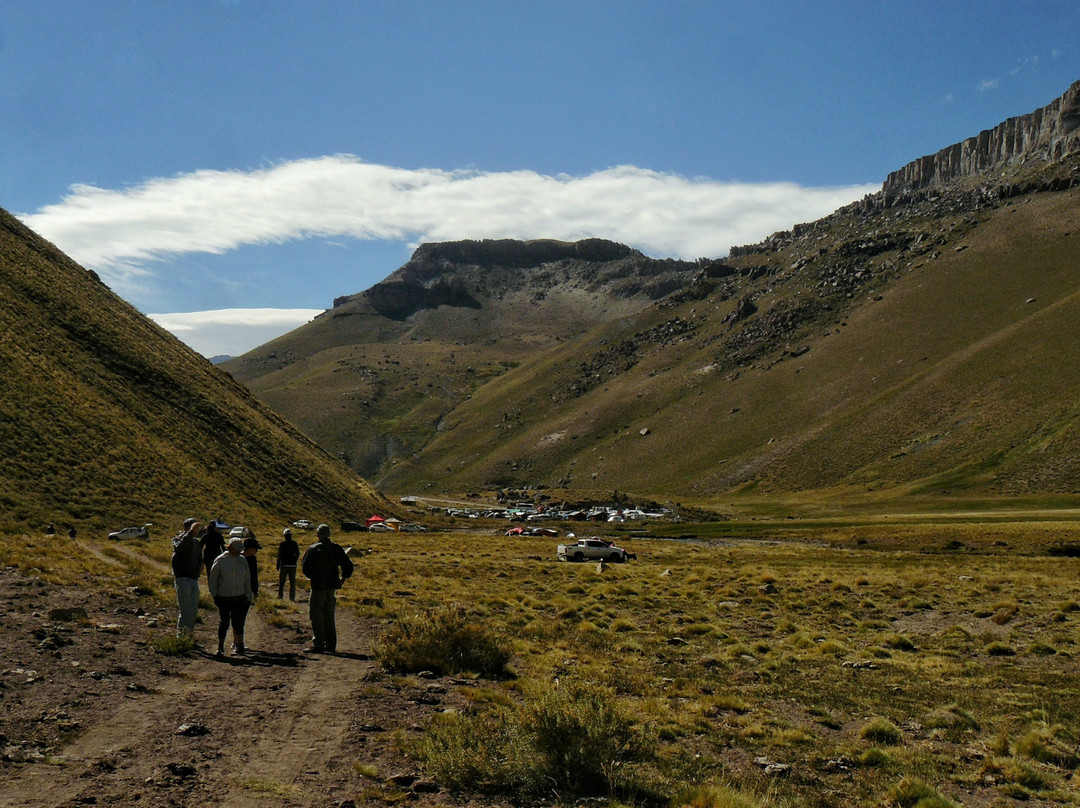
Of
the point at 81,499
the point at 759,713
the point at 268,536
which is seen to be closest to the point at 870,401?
the point at 268,536

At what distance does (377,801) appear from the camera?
24.4 ft

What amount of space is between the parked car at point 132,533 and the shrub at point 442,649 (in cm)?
2869

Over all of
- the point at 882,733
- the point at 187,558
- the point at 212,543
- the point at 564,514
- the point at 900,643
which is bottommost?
the point at 564,514

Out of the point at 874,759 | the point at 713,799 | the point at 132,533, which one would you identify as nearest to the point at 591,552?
the point at 132,533

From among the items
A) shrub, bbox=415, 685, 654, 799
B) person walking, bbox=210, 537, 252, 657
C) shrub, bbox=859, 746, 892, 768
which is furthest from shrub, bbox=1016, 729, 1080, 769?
person walking, bbox=210, 537, 252, 657

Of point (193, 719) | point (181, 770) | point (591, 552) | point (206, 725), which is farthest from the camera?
point (591, 552)

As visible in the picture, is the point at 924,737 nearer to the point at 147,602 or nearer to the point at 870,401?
the point at 147,602

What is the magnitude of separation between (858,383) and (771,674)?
124321mm

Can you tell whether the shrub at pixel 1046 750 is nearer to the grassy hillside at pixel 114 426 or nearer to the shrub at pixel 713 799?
the shrub at pixel 713 799

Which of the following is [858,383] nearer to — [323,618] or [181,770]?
[323,618]

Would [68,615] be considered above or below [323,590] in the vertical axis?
below

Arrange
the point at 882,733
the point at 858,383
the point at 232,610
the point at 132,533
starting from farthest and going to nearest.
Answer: the point at 858,383
the point at 132,533
the point at 232,610
the point at 882,733

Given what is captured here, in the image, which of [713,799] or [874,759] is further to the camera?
[874,759]

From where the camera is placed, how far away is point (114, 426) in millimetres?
51000
